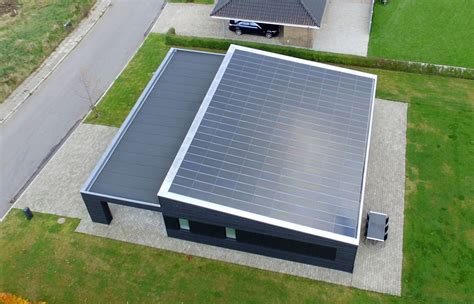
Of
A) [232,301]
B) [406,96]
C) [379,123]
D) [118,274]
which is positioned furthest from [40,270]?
[406,96]

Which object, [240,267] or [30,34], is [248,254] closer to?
[240,267]

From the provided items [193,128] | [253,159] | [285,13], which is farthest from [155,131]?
[285,13]

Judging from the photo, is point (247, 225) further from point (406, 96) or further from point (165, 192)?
point (406, 96)

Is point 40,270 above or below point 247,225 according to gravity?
below

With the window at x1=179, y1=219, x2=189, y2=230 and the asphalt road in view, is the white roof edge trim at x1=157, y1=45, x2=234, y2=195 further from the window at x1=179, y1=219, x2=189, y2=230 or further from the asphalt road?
the asphalt road

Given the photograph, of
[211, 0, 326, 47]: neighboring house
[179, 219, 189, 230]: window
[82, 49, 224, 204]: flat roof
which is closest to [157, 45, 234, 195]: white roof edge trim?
[82, 49, 224, 204]: flat roof

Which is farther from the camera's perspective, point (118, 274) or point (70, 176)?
point (70, 176)
